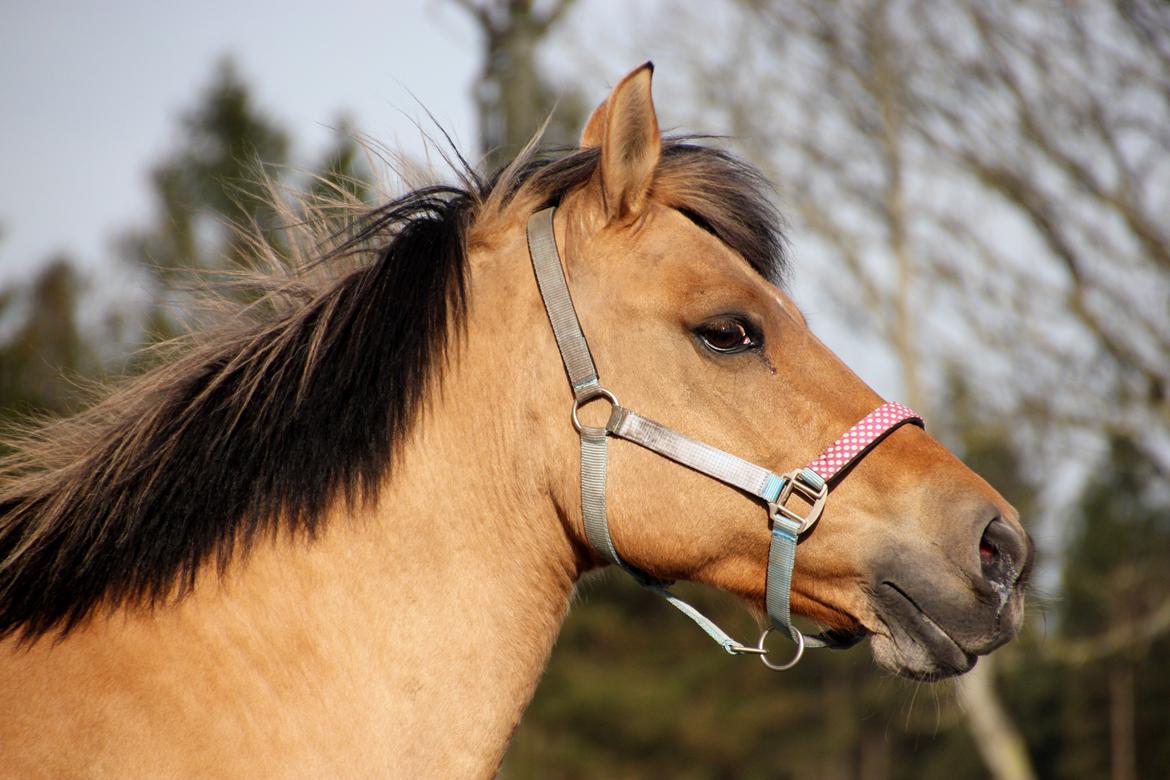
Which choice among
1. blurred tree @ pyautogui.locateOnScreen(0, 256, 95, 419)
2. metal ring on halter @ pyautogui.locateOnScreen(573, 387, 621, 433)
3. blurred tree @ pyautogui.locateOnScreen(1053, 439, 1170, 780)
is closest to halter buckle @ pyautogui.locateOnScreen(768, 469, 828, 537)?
metal ring on halter @ pyautogui.locateOnScreen(573, 387, 621, 433)

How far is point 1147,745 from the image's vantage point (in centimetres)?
3847

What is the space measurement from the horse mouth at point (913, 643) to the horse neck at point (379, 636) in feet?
2.99

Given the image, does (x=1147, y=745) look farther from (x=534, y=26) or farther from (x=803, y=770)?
(x=534, y=26)

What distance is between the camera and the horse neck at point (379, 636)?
7.63ft

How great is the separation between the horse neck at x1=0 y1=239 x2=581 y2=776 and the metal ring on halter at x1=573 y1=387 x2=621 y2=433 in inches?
5.5

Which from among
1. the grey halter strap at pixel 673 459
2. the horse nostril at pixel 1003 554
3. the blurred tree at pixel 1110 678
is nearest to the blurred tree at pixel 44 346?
the grey halter strap at pixel 673 459

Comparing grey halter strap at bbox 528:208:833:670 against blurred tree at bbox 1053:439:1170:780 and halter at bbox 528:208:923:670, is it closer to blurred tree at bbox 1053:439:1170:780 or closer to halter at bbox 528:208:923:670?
halter at bbox 528:208:923:670

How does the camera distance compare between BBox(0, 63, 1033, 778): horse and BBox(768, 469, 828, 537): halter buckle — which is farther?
BBox(768, 469, 828, 537): halter buckle

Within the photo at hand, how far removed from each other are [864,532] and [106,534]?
6.60ft

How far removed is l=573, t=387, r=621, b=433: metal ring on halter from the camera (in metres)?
2.69

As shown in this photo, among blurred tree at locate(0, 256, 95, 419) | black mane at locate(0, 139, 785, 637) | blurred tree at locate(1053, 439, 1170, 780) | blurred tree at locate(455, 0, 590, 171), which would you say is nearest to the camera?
black mane at locate(0, 139, 785, 637)

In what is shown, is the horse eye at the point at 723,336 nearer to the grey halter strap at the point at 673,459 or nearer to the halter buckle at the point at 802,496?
the grey halter strap at the point at 673,459

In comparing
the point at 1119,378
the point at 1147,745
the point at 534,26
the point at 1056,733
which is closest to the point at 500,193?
the point at 534,26

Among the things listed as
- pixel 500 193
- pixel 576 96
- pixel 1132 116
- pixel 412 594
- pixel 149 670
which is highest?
pixel 500 193
